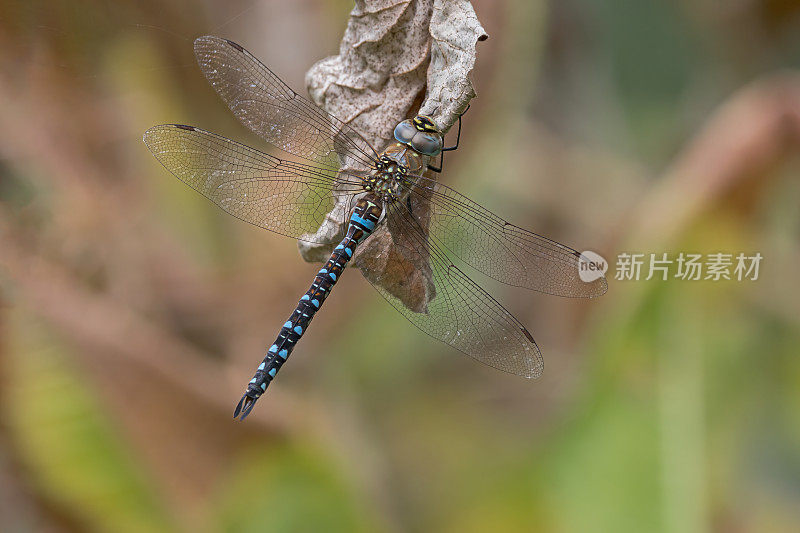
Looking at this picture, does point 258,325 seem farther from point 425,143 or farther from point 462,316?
point 425,143

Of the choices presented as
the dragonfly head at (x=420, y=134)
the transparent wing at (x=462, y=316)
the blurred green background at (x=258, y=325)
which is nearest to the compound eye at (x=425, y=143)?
the dragonfly head at (x=420, y=134)

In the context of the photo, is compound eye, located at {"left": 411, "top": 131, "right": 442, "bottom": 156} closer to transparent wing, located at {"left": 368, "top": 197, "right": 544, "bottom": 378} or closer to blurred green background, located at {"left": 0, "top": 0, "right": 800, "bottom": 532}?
transparent wing, located at {"left": 368, "top": 197, "right": 544, "bottom": 378}

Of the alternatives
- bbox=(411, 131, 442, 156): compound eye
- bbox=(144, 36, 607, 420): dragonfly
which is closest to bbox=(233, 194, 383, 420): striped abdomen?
bbox=(144, 36, 607, 420): dragonfly

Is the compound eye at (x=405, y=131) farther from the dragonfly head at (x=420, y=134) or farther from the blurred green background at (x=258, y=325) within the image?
the blurred green background at (x=258, y=325)

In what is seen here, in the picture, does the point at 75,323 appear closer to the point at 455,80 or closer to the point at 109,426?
the point at 109,426

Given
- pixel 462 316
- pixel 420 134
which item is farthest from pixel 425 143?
pixel 462 316
